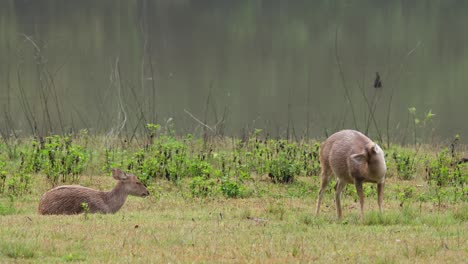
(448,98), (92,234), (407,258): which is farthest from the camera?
(448,98)

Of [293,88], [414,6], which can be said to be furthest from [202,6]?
[293,88]

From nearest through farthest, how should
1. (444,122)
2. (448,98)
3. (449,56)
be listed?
(444,122) < (448,98) < (449,56)

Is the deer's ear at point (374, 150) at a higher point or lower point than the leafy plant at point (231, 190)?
higher

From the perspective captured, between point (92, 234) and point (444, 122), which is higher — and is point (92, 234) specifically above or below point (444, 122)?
above

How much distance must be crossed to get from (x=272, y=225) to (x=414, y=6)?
33848 mm

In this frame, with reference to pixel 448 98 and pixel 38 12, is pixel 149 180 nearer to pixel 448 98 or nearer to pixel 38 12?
pixel 448 98

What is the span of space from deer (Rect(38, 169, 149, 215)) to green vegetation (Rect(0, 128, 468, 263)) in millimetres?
220

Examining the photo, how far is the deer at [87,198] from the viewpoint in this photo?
9914mm

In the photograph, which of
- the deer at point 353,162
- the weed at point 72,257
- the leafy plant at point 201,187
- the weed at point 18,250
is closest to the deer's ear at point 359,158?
the deer at point 353,162

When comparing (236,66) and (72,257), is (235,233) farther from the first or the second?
(236,66)

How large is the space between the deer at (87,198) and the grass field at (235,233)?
0.62ft

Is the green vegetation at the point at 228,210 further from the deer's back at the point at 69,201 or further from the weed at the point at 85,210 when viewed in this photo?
the deer's back at the point at 69,201

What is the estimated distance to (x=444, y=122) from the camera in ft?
70.4

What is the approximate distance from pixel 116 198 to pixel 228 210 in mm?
1369
